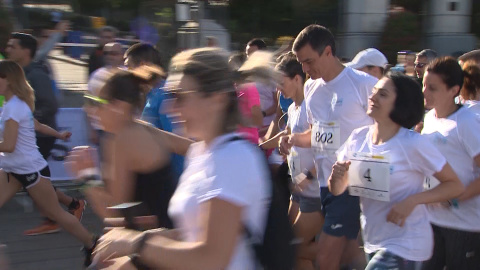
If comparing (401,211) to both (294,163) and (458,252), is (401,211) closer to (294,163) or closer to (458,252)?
(458,252)

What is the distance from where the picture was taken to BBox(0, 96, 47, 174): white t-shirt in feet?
18.4

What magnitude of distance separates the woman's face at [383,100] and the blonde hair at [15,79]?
3257 millimetres

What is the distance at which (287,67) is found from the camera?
522 cm

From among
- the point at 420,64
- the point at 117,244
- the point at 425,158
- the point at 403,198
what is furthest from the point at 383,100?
the point at 420,64

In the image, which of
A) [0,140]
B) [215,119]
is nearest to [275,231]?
[215,119]

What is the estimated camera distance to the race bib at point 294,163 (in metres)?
4.84

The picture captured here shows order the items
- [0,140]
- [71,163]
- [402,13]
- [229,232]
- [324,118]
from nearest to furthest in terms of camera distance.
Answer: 1. [229,232]
2. [71,163]
3. [324,118]
4. [0,140]
5. [402,13]

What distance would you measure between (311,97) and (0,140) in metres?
2.85

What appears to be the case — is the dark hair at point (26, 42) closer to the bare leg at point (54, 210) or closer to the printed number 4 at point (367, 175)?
the bare leg at point (54, 210)

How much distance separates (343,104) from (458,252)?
46.0 inches

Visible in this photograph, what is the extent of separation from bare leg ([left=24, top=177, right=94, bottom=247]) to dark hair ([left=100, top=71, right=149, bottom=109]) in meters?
2.51

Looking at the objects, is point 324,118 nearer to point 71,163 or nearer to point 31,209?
point 71,163

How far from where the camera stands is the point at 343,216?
4.27 m

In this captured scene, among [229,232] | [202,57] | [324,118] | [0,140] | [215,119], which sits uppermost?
[202,57]
